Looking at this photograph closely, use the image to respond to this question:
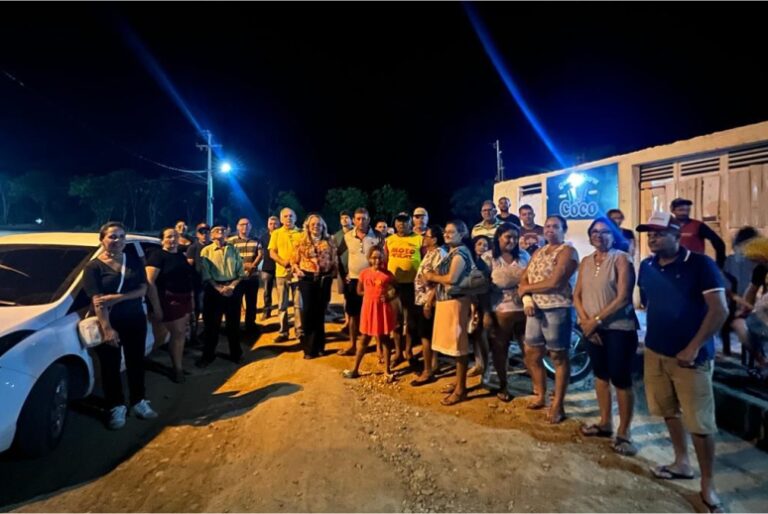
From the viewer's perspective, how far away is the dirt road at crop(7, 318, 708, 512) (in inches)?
127

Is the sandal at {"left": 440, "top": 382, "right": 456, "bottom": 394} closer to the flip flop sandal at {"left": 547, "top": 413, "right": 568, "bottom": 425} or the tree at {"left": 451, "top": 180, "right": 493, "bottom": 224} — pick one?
the flip flop sandal at {"left": 547, "top": 413, "right": 568, "bottom": 425}

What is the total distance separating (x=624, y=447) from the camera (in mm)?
3811

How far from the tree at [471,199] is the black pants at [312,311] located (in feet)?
121

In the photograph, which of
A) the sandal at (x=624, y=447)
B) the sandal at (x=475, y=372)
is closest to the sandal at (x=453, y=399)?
the sandal at (x=475, y=372)

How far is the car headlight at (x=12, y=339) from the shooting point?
3494 millimetres

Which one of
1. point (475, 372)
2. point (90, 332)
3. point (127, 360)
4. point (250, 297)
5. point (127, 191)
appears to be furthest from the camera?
point (127, 191)

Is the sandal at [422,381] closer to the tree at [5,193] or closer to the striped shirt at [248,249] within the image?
the striped shirt at [248,249]

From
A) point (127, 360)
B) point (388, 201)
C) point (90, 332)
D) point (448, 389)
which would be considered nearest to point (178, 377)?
point (127, 360)

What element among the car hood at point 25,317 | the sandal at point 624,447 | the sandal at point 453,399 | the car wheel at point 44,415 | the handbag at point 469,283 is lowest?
the sandal at point 624,447

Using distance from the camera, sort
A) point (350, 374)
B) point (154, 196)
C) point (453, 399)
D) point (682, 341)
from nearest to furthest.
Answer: point (682, 341), point (453, 399), point (350, 374), point (154, 196)

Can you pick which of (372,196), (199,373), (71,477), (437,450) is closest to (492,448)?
(437,450)

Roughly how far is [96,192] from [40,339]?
147ft

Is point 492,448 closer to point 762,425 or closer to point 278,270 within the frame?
point 762,425

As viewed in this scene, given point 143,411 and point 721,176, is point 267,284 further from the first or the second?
point 721,176
